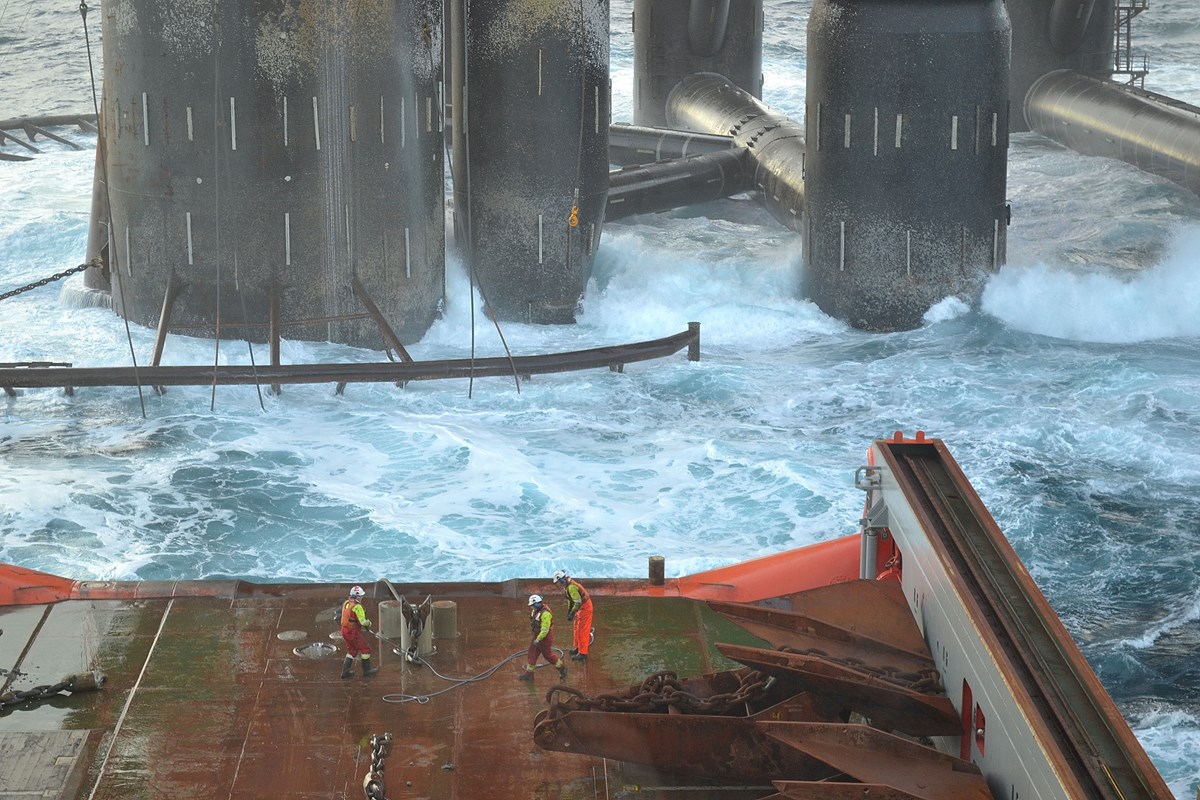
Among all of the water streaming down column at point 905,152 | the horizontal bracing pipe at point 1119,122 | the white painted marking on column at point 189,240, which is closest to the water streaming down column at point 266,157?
the white painted marking on column at point 189,240

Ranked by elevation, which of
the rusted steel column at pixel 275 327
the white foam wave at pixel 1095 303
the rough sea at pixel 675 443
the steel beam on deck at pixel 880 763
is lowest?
the rough sea at pixel 675 443

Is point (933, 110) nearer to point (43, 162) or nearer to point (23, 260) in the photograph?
point (23, 260)

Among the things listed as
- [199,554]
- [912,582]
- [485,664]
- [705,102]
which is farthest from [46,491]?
[705,102]

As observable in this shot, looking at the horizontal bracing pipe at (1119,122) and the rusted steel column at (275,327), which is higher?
the horizontal bracing pipe at (1119,122)

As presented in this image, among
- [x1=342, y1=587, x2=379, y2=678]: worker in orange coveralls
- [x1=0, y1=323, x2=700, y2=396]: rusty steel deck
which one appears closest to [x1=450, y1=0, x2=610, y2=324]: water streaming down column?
[x1=0, y1=323, x2=700, y2=396]: rusty steel deck

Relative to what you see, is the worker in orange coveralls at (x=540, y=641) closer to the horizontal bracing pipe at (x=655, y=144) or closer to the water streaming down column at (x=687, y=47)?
the horizontal bracing pipe at (x=655, y=144)
